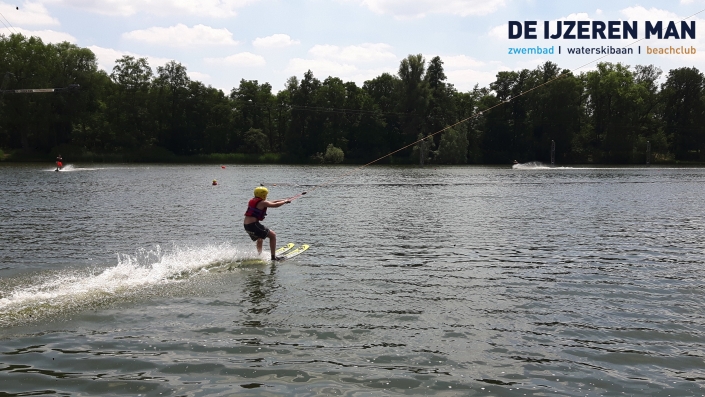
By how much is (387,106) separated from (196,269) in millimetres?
123247

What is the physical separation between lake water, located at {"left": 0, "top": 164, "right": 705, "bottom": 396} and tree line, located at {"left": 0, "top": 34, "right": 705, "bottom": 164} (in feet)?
301

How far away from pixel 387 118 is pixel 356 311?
121 metres

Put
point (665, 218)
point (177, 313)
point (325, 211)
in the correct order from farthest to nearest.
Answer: point (325, 211) < point (665, 218) < point (177, 313)

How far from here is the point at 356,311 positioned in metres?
10.2

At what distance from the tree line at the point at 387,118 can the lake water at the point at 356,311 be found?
91647 millimetres

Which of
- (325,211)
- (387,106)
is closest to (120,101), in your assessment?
(387,106)

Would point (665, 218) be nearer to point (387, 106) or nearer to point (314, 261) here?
point (314, 261)

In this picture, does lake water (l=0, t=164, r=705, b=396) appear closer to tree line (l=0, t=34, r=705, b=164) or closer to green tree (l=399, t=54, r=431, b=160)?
tree line (l=0, t=34, r=705, b=164)

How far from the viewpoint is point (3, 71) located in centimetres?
9738

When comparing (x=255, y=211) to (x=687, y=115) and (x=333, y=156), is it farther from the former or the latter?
(x=687, y=115)

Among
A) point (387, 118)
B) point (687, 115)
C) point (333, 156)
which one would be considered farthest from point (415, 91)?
point (687, 115)

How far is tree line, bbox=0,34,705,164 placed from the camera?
108650mm

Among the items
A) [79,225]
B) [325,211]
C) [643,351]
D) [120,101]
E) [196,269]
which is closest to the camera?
[643,351]

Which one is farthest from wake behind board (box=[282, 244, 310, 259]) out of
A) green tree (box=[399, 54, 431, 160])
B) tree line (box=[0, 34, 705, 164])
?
green tree (box=[399, 54, 431, 160])
